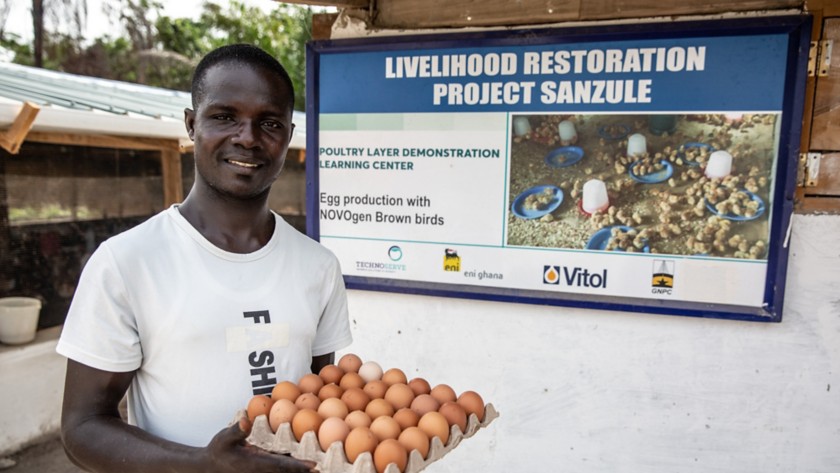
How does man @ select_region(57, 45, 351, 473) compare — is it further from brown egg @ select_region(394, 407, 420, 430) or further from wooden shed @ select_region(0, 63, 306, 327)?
wooden shed @ select_region(0, 63, 306, 327)

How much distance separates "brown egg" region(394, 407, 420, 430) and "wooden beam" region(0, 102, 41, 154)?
3.69m

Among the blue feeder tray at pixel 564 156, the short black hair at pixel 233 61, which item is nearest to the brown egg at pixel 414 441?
the short black hair at pixel 233 61

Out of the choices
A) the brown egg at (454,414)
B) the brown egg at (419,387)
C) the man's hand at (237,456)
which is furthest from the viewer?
the brown egg at (419,387)

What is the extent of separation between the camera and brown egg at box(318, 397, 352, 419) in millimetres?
1572

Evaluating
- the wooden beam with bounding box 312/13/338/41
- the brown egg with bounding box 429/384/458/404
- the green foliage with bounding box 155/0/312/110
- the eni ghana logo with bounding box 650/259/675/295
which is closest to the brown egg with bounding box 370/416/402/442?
the brown egg with bounding box 429/384/458/404

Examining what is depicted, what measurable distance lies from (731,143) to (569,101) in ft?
2.49

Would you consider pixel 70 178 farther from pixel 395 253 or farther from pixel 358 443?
pixel 358 443

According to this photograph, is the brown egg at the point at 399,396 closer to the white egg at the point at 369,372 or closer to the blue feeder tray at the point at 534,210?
the white egg at the point at 369,372

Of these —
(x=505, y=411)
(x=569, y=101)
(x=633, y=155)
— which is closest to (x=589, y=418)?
(x=505, y=411)

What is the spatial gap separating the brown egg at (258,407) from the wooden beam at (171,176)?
556 cm

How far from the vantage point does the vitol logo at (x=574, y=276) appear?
281cm

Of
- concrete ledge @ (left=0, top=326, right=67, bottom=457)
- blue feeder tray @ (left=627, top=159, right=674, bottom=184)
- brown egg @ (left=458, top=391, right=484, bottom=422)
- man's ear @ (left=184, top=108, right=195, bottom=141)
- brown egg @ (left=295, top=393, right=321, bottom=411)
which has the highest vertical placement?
man's ear @ (left=184, top=108, right=195, bottom=141)

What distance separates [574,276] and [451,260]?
2.08 ft

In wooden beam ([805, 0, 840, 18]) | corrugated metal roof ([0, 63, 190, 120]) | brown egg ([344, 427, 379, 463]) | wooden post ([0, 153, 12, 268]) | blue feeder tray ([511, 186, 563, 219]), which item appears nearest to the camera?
brown egg ([344, 427, 379, 463])
